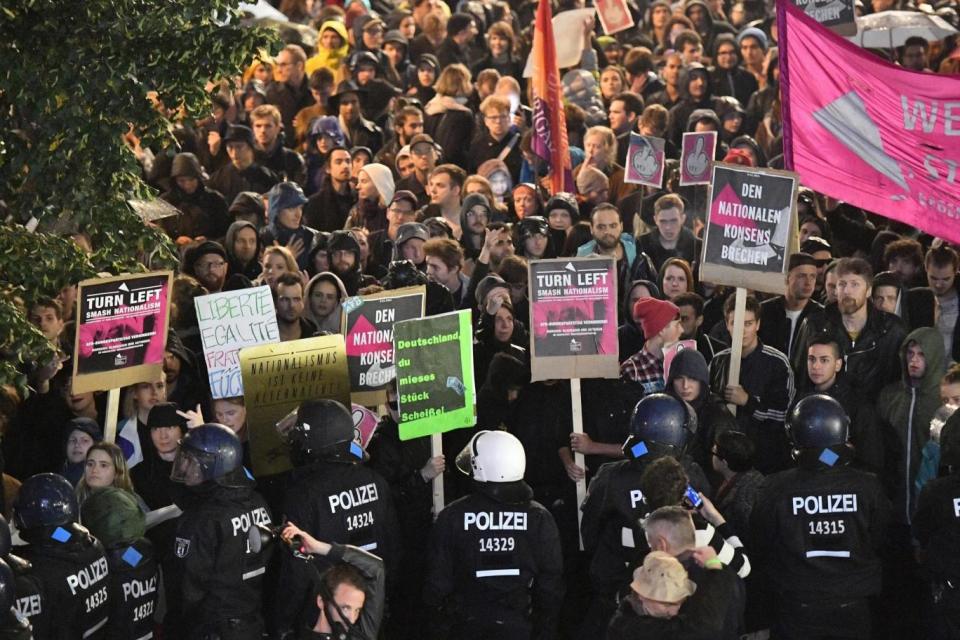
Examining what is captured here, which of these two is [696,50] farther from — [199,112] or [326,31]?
[199,112]

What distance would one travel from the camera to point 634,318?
40.3 feet

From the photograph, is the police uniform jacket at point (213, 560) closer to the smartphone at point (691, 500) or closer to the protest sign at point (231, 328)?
the protest sign at point (231, 328)

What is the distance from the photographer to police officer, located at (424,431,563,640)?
9.69 metres

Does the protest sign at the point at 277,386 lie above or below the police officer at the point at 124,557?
above

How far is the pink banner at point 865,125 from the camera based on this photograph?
1209 cm

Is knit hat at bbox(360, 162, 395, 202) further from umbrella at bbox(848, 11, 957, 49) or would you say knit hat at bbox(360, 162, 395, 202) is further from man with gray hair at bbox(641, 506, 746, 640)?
man with gray hair at bbox(641, 506, 746, 640)

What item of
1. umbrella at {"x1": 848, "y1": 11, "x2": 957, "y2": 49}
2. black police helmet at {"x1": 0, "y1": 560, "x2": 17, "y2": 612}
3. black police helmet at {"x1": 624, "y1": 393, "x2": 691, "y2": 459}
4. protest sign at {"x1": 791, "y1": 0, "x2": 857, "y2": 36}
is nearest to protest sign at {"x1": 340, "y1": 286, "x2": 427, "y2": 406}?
black police helmet at {"x1": 624, "y1": 393, "x2": 691, "y2": 459}

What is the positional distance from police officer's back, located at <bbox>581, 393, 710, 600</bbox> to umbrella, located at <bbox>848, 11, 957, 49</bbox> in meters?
10.7

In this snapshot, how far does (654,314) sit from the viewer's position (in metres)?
11.8

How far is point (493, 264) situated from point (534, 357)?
8.42 ft

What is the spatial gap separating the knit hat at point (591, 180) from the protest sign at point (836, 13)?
312cm

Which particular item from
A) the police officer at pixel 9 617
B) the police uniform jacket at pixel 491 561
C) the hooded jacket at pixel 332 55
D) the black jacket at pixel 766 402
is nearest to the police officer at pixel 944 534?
the black jacket at pixel 766 402

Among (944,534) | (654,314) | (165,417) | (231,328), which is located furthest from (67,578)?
(944,534)

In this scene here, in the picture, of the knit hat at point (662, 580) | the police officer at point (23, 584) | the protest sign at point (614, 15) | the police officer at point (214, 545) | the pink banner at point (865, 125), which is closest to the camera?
the knit hat at point (662, 580)
